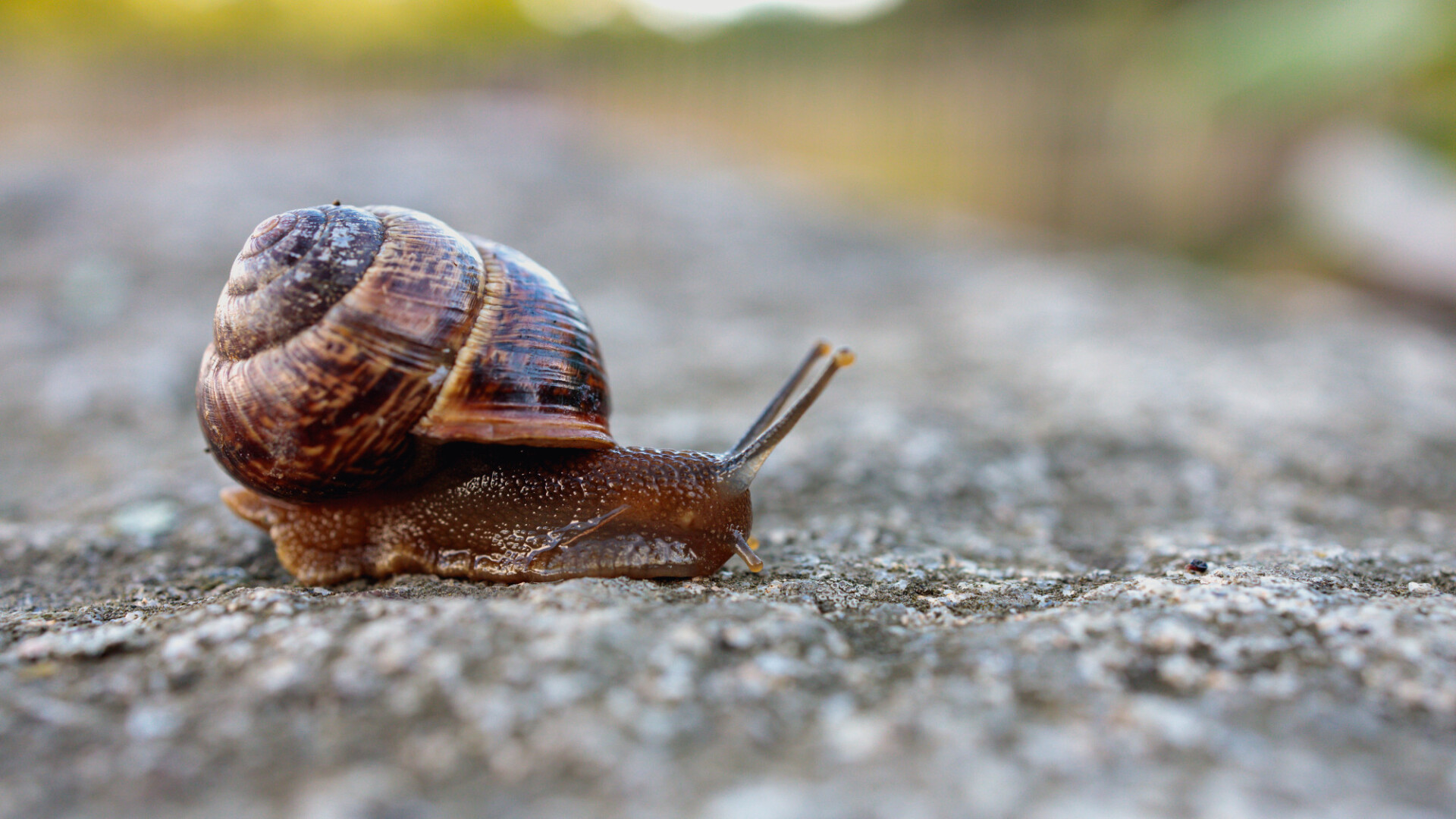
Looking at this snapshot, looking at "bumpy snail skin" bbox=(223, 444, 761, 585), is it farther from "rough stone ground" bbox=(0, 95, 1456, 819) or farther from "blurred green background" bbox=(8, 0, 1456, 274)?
"blurred green background" bbox=(8, 0, 1456, 274)

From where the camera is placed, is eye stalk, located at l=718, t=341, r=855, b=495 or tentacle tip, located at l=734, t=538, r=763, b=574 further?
eye stalk, located at l=718, t=341, r=855, b=495

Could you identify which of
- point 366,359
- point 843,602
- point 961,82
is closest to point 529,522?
point 366,359

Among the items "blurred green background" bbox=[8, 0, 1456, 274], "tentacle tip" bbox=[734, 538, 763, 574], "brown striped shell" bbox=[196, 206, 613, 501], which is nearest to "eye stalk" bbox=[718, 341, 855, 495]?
"tentacle tip" bbox=[734, 538, 763, 574]

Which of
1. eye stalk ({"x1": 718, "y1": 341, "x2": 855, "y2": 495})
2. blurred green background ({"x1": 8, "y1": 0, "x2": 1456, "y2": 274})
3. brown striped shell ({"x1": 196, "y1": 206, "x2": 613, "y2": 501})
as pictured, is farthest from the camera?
blurred green background ({"x1": 8, "y1": 0, "x2": 1456, "y2": 274})

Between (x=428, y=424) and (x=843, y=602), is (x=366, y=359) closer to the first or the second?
(x=428, y=424)

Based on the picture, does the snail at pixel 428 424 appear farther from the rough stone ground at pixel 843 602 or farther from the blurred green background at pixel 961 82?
the blurred green background at pixel 961 82

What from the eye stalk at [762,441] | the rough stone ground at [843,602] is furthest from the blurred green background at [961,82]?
the eye stalk at [762,441]

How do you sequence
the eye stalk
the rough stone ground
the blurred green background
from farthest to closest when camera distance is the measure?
the blurred green background → the eye stalk → the rough stone ground

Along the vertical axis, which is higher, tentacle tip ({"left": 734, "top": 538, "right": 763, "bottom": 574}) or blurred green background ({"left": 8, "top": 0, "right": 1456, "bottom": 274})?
blurred green background ({"left": 8, "top": 0, "right": 1456, "bottom": 274})
